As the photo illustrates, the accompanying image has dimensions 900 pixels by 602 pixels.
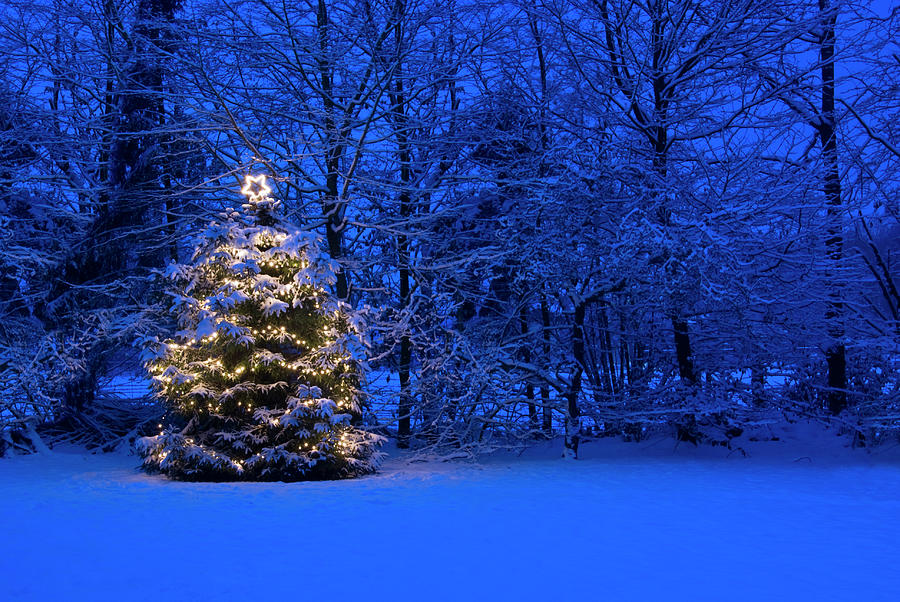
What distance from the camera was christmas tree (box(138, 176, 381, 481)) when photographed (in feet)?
25.8

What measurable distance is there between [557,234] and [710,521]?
4.97 metres

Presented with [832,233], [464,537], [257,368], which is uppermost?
[832,233]

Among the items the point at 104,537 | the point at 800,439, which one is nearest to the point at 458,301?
the point at 800,439

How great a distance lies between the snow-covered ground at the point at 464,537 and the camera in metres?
3.76

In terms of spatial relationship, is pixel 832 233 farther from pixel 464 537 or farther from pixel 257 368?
pixel 257 368

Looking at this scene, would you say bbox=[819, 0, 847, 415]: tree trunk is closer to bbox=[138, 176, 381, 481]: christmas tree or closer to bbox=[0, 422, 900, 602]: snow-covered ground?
bbox=[0, 422, 900, 602]: snow-covered ground

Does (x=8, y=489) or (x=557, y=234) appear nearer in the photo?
(x=8, y=489)

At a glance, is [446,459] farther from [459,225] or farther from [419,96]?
[419,96]

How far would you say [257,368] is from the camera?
26.5 feet

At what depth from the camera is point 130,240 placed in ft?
38.5

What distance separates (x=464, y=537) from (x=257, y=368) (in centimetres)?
415

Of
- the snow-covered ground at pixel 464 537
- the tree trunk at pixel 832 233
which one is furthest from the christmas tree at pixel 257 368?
the tree trunk at pixel 832 233

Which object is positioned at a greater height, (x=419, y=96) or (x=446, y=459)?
(x=419, y=96)

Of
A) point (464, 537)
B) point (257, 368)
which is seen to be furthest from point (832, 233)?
point (257, 368)
